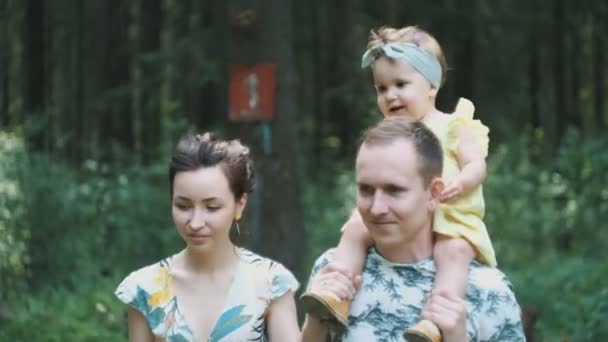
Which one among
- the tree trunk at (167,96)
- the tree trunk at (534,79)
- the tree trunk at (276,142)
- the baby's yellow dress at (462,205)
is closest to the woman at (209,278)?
the baby's yellow dress at (462,205)

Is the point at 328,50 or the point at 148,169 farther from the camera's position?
the point at 328,50

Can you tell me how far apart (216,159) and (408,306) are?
0.90 metres

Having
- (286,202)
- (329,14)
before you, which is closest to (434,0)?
(329,14)

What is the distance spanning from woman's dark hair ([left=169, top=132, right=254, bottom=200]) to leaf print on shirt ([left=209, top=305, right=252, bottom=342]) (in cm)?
39

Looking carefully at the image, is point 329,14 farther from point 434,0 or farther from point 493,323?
point 493,323

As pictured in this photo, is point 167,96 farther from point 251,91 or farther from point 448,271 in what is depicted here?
point 448,271

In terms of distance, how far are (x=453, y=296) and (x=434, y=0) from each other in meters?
13.7

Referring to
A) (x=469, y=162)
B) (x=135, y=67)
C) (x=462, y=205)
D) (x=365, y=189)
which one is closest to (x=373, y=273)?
(x=365, y=189)

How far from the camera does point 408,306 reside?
13.1ft

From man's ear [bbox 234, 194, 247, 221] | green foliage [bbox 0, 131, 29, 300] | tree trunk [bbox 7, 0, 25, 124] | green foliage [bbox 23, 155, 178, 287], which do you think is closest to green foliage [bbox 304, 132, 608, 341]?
green foliage [bbox 23, 155, 178, 287]

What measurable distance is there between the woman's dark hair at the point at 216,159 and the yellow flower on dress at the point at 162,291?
309mm

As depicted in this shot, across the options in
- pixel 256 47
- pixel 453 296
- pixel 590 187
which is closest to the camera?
pixel 453 296

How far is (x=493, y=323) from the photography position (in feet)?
13.2

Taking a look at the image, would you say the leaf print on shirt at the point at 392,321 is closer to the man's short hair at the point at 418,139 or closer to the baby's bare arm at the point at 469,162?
the man's short hair at the point at 418,139
